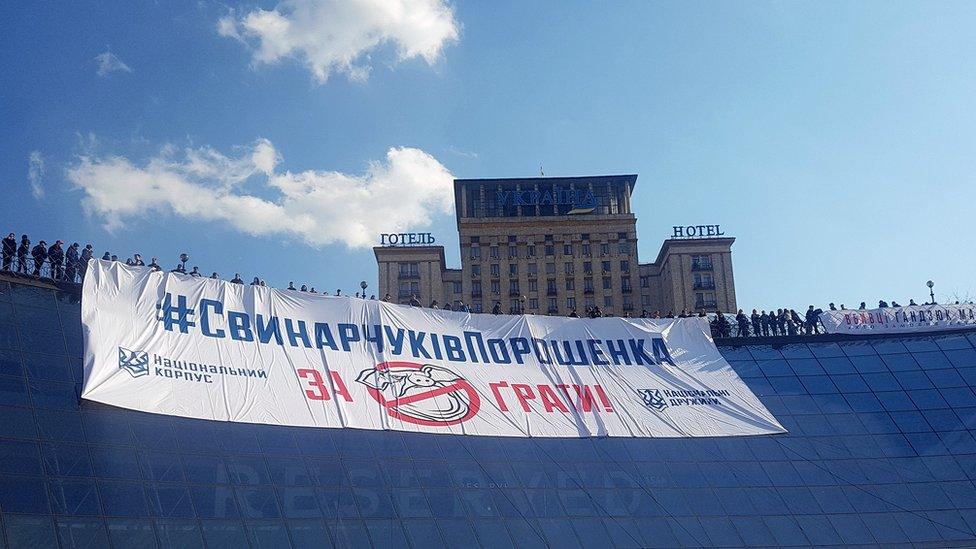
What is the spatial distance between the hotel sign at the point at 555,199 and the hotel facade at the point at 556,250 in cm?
14

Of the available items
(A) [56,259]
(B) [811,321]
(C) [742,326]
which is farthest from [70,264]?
(B) [811,321]

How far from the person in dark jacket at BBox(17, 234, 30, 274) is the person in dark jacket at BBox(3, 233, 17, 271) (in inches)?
8.2

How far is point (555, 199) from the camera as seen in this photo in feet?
393

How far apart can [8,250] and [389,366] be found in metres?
14.8

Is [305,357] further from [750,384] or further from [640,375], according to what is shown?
[750,384]

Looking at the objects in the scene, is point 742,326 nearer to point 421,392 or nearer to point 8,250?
point 421,392

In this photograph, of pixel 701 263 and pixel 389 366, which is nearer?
pixel 389 366

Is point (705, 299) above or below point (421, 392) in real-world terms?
above

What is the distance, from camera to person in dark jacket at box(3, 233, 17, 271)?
3120 cm

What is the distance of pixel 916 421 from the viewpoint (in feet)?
123

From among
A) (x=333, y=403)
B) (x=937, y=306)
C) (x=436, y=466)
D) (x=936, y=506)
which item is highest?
(x=937, y=306)

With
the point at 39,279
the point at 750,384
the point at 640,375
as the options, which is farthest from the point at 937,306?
the point at 39,279

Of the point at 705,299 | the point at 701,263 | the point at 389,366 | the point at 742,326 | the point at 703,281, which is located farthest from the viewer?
the point at 701,263

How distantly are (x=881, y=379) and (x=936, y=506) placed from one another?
8.88m
